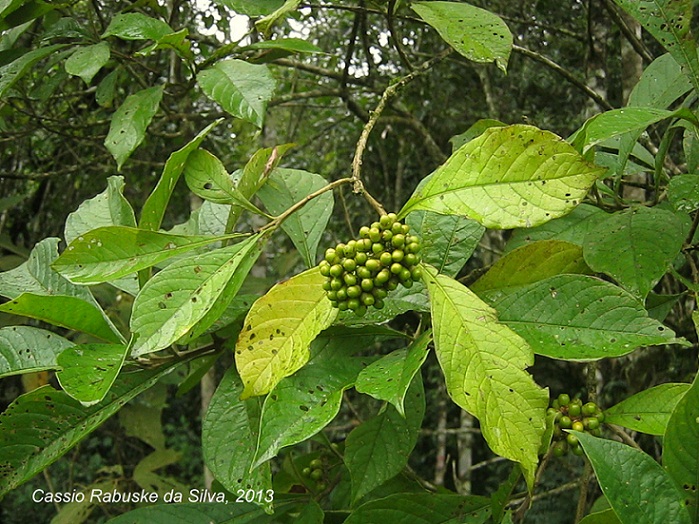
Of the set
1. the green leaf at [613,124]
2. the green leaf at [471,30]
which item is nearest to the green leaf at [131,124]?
the green leaf at [471,30]

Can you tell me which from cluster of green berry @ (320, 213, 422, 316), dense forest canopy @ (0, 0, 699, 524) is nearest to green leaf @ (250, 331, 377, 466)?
dense forest canopy @ (0, 0, 699, 524)

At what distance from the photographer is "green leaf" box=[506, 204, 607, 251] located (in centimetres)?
95

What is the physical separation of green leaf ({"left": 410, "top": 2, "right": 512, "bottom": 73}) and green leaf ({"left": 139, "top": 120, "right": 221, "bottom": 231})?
393mm

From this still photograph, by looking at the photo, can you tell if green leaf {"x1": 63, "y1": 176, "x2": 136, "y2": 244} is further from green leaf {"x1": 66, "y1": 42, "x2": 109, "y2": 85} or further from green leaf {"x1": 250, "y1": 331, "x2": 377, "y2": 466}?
green leaf {"x1": 250, "y1": 331, "x2": 377, "y2": 466}

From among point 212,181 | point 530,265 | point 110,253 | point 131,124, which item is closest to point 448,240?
point 530,265

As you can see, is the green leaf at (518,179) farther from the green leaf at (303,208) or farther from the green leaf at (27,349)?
the green leaf at (27,349)

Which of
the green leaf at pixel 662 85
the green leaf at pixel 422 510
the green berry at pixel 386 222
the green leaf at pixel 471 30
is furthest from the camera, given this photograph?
the green leaf at pixel 662 85

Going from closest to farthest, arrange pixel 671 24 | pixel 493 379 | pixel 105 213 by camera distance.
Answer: pixel 493 379
pixel 671 24
pixel 105 213

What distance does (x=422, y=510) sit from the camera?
0.83m

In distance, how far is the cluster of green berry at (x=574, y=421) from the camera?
0.81 m

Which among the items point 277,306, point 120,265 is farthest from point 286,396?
point 120,265

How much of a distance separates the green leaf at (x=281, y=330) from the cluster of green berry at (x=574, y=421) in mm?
343

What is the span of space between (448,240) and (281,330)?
287 mm

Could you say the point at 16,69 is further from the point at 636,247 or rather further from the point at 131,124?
the point at 636,247
